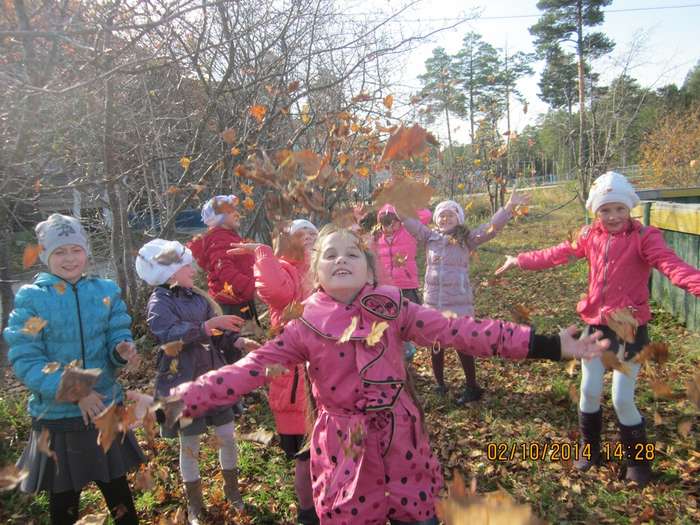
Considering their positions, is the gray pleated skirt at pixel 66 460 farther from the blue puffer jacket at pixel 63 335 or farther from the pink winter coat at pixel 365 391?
the pink winter coat at pixel 365 391

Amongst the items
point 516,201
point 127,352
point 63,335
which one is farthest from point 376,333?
point 516,201

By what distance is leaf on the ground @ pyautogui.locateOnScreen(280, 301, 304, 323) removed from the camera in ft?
7.69

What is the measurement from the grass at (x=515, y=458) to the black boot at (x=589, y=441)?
62 millimetres

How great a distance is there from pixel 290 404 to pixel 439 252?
2064 millimetres

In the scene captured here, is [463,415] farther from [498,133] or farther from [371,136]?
[498,133]

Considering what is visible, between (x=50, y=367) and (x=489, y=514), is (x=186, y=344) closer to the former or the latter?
(x=50, y=367)

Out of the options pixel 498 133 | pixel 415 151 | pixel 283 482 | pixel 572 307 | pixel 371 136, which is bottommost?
pixel 283 482

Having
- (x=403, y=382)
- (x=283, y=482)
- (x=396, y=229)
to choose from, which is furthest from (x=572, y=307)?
(x=403, y=382)

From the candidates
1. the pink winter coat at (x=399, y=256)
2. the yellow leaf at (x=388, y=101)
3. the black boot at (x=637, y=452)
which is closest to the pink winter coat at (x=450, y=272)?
the pink winter coat at (x=399, y=256)

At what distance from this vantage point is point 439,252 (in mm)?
4188

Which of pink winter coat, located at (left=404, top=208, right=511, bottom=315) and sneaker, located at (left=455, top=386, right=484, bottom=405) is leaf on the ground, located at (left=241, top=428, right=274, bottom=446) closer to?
sneaker, located at (left=455, top=386, right=484, bottom=405)

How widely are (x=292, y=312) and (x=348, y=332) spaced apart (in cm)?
63

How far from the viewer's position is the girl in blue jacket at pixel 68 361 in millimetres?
2264

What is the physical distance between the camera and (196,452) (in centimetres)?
287
